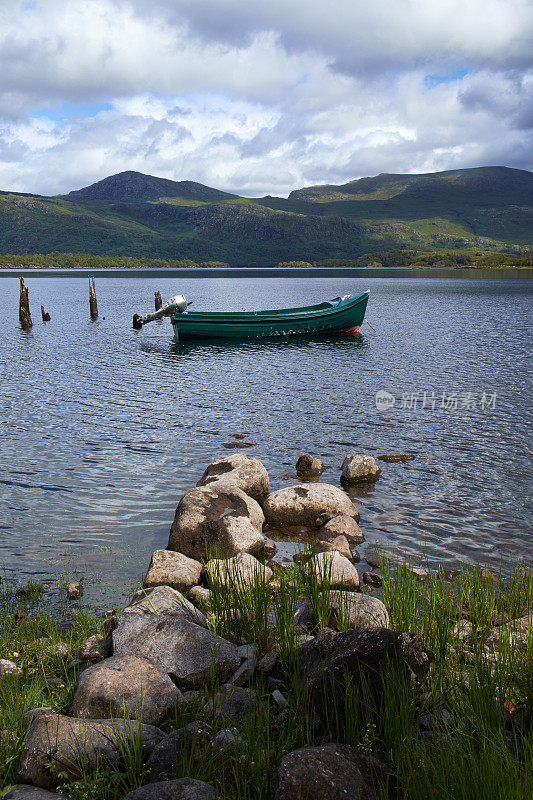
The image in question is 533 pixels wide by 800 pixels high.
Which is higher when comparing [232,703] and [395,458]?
[232,703]

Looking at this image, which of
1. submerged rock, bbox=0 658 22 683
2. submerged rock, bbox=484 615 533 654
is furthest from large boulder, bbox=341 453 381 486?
submerged rock, bbox=0 658 22 683

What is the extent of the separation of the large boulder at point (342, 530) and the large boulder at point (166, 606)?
4.22 metres

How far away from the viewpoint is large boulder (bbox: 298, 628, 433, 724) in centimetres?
541

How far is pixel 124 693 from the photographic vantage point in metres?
6.13

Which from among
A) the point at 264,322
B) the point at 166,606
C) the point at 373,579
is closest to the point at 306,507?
the point at 373,579

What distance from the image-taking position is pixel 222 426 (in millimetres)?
21766

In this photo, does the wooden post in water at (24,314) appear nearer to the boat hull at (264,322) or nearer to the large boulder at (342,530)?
the boat hull at (264,322)

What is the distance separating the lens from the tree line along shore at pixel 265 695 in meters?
4.50

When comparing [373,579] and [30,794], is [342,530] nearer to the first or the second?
[373,579]

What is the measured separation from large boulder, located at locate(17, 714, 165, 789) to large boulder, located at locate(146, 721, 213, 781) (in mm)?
261

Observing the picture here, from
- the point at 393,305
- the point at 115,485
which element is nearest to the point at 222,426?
the point at 115,485

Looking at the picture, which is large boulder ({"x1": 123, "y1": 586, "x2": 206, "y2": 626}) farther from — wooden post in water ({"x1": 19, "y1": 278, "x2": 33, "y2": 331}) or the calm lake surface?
wooden post in water ({"x1": 19, "y1": 278, "x2": 33, "y2": 331})

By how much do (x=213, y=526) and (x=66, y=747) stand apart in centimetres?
636

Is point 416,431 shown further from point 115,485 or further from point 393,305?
point 393,305
